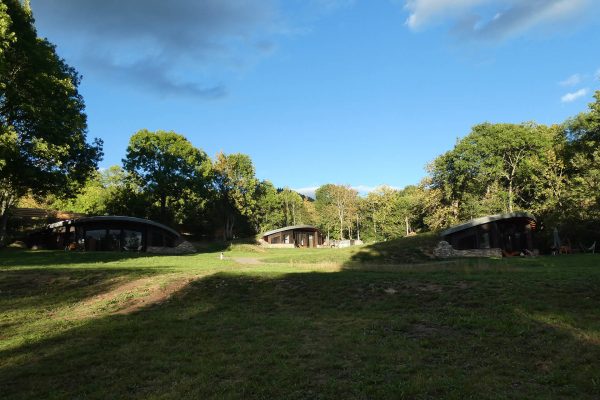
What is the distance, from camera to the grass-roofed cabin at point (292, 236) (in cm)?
6731

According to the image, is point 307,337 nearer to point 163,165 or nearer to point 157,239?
point 157,239

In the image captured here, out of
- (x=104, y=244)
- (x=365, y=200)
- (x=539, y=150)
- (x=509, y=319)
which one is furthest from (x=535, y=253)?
(x=365, y=200)

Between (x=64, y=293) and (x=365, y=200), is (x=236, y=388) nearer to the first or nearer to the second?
(x=64, y=293)

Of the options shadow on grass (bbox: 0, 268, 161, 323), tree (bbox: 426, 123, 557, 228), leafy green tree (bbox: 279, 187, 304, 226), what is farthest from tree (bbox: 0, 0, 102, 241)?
leafy green tree (bbox: 279, 187, 304, 226)

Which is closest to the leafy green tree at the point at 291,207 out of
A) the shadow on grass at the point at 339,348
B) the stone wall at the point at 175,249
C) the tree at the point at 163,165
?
the tree at the point at 163,165

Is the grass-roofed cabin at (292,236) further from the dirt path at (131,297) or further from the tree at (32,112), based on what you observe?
the dirt path at (131,297)

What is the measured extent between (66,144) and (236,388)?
27371 millimetres

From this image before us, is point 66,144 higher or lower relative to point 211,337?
higher

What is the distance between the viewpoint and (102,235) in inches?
1770

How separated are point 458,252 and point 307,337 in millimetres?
33190

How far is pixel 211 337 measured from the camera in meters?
11.2

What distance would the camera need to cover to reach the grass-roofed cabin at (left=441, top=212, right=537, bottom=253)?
4009cm

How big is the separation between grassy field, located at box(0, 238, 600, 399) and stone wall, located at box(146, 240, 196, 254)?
29.2m

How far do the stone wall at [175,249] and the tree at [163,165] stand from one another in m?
11.6
